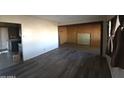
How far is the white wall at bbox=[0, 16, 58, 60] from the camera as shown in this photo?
14.2 ft

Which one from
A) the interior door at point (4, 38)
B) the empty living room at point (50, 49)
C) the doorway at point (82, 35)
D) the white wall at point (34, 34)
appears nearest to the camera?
the empty living room at point (50, 49)

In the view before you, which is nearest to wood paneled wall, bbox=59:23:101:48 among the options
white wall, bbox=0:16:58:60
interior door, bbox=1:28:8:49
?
white wall, bbox=0:16:58:60

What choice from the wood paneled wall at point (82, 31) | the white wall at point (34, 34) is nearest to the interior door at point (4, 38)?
the white wall at point (34, 34)

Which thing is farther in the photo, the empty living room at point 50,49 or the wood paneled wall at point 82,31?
the wood paneled wall at point 82,31

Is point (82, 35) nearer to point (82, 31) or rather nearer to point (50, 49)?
point (82, 31)

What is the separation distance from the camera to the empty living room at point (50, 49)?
301 centimetres

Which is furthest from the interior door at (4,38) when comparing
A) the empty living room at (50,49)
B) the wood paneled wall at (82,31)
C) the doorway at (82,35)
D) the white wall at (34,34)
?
the wood paneled wall at (82,31)

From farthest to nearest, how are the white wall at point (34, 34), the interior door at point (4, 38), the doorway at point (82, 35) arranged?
the doorway at point (82, 35), the interior door at point (4, 38), the white wall at point (34, 34)

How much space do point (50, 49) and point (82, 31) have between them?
358 centimetres

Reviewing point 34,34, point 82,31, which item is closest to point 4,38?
point 34,34

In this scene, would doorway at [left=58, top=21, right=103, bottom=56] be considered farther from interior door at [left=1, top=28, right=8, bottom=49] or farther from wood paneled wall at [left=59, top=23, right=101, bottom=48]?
interior door at [left=1, top=28, right=8, bottom=49]

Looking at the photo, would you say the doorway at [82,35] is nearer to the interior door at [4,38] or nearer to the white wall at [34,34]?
the white wall at [34,34]
